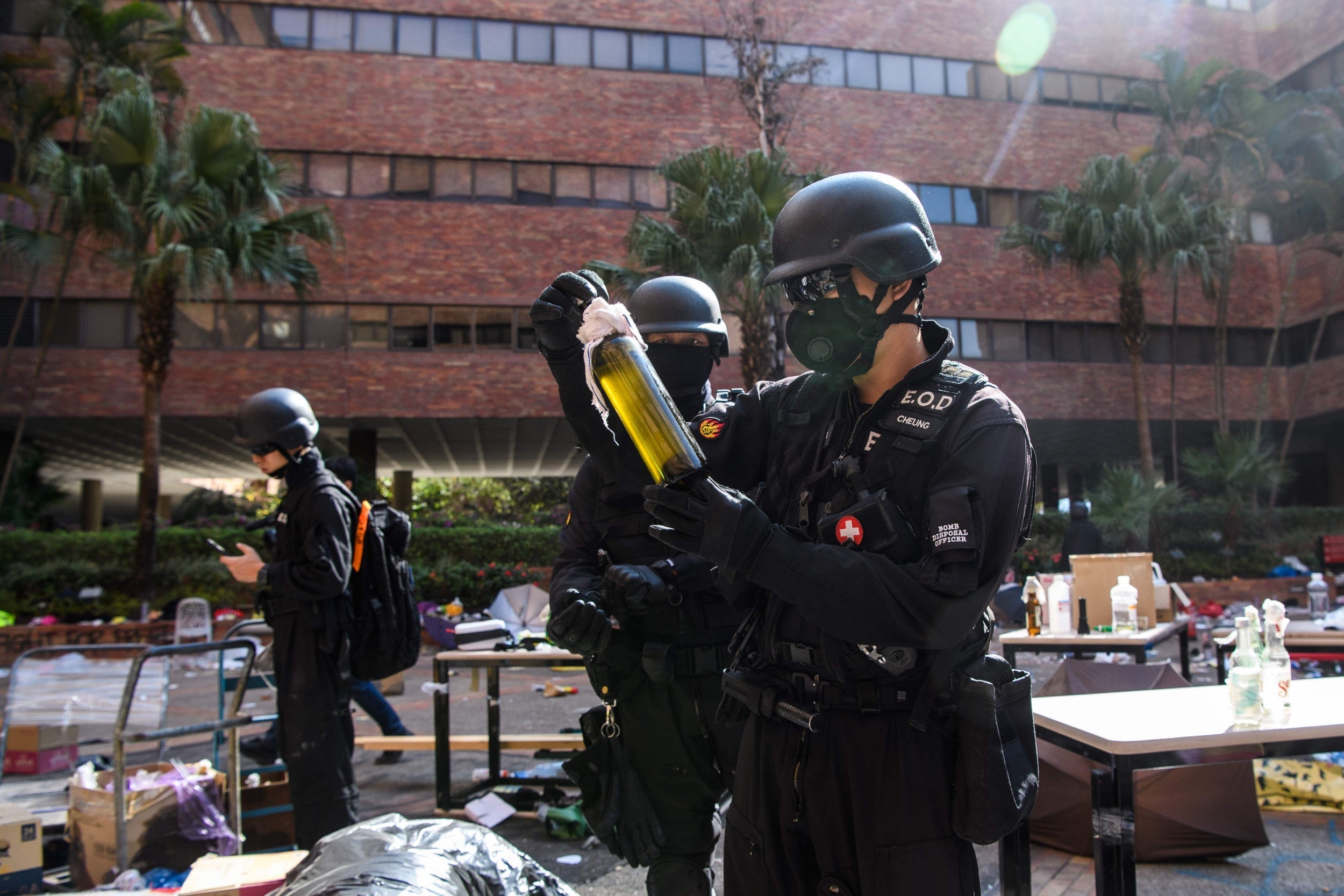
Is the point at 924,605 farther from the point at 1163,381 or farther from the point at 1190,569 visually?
the point at 1163,381

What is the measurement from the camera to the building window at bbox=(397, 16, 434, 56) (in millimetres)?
19391

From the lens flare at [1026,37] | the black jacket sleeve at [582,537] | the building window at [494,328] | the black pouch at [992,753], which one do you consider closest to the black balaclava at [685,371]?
the black jacket sleeve at [582,537]

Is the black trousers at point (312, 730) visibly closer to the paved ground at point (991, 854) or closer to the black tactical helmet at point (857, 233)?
the paved ground at point (991, 854)

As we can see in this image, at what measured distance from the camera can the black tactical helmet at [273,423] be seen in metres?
4.22

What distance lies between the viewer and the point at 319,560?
159 inches

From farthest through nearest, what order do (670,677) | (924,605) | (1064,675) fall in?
1. (1064,675)
2. (670,677)
3. (924,605)

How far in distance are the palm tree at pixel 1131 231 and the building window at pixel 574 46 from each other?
33.2 ft

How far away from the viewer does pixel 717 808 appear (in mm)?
3139

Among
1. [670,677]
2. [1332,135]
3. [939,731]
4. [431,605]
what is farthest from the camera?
[1332,135]

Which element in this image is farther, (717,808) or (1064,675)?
(1064,675)

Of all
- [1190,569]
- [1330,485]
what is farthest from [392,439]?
[1330,485]

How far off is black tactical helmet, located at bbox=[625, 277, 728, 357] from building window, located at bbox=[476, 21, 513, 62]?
18546 millimetres

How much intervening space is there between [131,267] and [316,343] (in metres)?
5.08

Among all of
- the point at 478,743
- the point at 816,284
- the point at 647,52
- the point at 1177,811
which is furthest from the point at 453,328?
the point at 816,284
